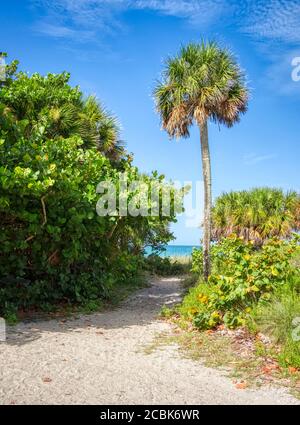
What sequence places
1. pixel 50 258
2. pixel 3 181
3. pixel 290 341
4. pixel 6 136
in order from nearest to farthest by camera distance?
pixel 290 341
pixel 3 181
pixel 6 136
pixel 50 258

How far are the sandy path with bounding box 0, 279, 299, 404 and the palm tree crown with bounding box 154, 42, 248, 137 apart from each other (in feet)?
27.8

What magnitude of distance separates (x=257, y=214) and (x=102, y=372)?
20.2m

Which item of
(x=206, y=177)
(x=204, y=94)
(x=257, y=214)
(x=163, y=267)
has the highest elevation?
(x=204, y=94)

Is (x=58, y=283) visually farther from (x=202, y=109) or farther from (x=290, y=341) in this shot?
(x=202, y=109)

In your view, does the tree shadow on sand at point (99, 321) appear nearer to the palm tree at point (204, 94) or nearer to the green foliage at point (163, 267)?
the palm tree at point (204, 94)

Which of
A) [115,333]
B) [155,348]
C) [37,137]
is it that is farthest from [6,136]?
[155,348]

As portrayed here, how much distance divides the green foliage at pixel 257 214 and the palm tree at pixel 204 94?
10.0m

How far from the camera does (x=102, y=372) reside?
5781 millimetres

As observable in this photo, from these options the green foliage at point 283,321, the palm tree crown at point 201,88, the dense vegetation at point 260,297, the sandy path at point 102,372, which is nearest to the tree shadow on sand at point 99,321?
the sandy path at point 102,372

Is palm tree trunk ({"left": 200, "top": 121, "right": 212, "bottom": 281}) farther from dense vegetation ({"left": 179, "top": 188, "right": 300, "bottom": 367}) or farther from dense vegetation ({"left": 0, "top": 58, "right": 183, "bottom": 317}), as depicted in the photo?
dense vegetation ({"left": 179, "top": 188, "right": 300, "bottom": 367})

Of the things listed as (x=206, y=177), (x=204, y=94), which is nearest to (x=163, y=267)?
(x=206, y=177)

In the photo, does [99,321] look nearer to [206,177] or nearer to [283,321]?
[283,321]

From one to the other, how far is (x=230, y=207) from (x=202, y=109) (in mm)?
11723

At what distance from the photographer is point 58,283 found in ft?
34.2
